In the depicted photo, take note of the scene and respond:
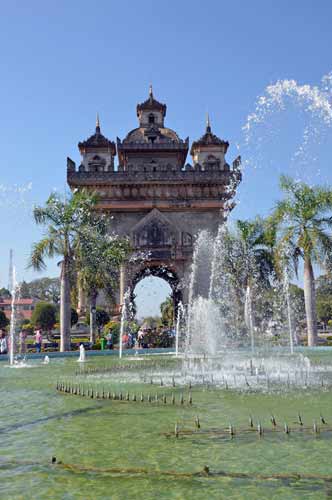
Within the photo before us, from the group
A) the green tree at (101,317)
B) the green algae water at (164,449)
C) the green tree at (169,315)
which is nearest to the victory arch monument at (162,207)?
the green tree at (101,317)

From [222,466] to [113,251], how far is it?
901 inches

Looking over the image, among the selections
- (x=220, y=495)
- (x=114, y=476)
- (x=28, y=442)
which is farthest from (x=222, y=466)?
(x=28, y=442)

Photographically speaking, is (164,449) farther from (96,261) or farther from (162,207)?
(162,207)

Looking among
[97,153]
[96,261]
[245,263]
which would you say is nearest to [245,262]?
[245,263]

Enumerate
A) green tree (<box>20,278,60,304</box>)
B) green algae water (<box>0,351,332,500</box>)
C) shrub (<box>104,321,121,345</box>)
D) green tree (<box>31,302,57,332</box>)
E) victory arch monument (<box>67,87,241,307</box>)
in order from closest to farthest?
1. green algae water (<box>0,351,332,500</box>)
2. shrub (<box>104,321,121,345</box>)
3. victory arch monument (<box>67,87,241,307</box>)
4. green tree (<box>31,302,57,332</box>)
5. green tree (<box>20,278,60,304</box>)

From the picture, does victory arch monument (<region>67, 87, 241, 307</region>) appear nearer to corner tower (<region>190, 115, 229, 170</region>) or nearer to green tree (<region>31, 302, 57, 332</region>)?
corner tower (<region>190, 115, 229, 170</region>)

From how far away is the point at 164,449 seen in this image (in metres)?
5.08

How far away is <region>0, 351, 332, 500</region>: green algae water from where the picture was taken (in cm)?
399

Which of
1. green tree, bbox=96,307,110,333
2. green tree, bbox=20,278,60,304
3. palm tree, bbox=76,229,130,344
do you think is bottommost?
green tree, bbox=96,307,110,333

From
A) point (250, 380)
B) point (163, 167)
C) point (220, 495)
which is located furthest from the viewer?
point (163, 167)

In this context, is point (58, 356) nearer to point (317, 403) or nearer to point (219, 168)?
point (317, 403)

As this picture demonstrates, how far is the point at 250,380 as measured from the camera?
11242 millimetres

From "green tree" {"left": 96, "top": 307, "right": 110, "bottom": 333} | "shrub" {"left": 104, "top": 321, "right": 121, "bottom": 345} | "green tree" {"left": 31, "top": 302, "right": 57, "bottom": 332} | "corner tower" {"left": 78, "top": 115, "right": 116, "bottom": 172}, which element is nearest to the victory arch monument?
"corner tower" {"left": 78, "top": 115, "right": 116, "bottom": 172}

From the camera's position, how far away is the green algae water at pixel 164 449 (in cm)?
399
